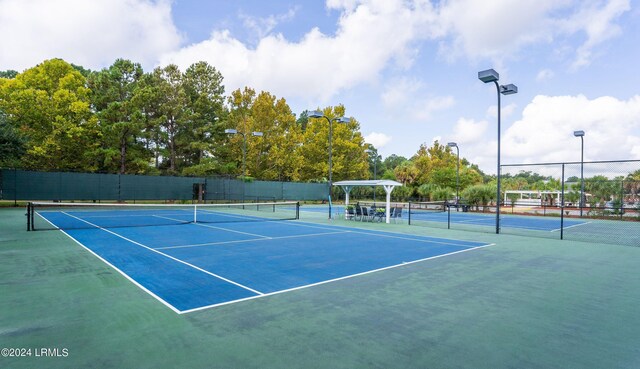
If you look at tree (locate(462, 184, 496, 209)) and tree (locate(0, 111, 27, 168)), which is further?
tree (locate(462, 184, 496, 209))

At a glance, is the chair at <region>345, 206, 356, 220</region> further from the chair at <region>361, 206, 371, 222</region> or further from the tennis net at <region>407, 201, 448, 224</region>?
the tennis net at <region>407, 201, 448, 224</region>

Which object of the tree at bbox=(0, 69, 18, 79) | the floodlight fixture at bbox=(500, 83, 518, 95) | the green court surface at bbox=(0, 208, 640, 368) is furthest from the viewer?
the tree at bbox=(0, 69, 18, 79)

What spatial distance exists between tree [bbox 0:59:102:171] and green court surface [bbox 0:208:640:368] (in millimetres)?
28595

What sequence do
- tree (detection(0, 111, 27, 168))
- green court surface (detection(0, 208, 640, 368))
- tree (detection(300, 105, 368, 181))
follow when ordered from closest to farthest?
green court surface (detection(0, 208, 640, 368)) < tree (detection(0, 111, 27, 168)) < tree (detection(300, 105, 368, 181))

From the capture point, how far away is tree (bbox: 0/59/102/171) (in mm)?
30266

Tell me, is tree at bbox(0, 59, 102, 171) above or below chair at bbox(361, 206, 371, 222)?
above

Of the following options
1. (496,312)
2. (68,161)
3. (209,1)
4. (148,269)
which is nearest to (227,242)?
(148,269)

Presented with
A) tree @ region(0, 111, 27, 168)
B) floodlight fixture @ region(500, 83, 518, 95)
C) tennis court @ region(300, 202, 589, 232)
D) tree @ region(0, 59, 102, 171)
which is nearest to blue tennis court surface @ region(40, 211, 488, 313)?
tennis court @ region(300, 202, 589, 232)

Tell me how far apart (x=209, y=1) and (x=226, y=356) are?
19.7 metres

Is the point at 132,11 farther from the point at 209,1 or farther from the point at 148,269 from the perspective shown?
the point at 148,269

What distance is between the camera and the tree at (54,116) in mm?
30266

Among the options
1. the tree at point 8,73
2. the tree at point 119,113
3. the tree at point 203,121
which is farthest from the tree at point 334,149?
the tree at point 8,73

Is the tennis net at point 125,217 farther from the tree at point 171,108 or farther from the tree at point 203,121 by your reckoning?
the tree at point 171,108

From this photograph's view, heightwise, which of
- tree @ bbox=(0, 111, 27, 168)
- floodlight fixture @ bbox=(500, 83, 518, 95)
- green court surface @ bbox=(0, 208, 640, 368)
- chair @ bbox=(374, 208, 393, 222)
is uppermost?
floodlight fixture @ bbox=(500, 83, 518, 95)
